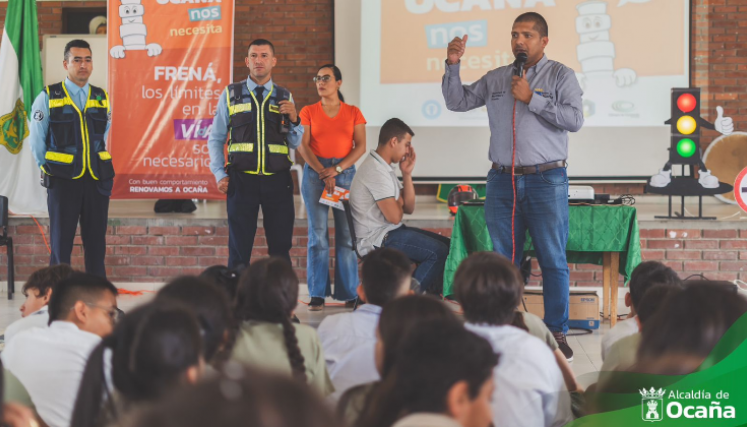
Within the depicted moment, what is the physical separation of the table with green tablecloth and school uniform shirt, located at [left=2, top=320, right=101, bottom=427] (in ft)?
8.12

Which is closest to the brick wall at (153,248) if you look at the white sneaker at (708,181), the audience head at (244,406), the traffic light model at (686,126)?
the traffic light model at (686,126)

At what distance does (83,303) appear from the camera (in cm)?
209

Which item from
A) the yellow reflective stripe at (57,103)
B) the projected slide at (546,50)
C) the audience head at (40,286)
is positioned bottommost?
the audience head at (40,286)

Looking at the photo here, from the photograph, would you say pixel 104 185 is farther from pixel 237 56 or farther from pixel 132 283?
pixel 237 56

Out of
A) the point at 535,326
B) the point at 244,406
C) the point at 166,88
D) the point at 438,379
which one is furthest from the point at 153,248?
the point at 244,406

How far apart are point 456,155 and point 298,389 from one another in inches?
259

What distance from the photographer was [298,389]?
0.61 meters

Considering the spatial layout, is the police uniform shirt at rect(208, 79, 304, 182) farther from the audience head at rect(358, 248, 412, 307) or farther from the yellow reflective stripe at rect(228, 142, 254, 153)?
the audience head at rect(358, 248, 412, 307)

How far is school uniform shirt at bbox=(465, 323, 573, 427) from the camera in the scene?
5.86ft

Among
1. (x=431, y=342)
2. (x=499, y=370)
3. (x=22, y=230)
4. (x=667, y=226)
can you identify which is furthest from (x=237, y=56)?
(x=431, y=342)

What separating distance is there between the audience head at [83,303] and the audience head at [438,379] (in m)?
1.16

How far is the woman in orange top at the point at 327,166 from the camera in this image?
4.64 meters

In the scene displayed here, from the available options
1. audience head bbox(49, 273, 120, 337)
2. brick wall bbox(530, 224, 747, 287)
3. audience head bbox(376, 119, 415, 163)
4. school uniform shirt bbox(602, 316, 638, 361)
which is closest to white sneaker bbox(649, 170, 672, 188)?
brick wall bbox(530, 224, 747, 287)

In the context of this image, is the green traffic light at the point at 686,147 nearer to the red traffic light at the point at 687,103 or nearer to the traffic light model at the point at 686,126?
the traffic light model at the point at 686,126
